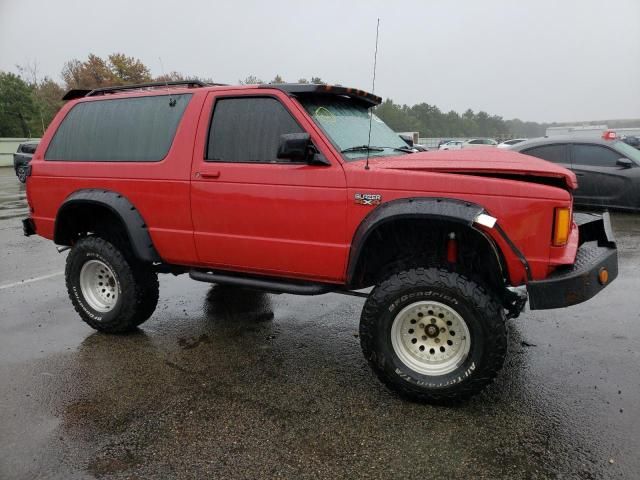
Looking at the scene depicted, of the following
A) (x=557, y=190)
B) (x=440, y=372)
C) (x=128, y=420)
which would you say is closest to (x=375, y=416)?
(x=440, y=372)

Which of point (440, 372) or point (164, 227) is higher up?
point (164, 227)

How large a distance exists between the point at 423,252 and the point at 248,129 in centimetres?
159

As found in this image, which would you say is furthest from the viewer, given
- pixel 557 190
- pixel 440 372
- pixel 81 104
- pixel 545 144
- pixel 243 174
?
pixel 545 144

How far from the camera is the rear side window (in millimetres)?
4055

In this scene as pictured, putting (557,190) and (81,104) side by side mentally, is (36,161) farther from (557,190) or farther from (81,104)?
(557,190)

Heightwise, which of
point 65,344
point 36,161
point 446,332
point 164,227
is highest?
point 36,161

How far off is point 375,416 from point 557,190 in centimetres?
174

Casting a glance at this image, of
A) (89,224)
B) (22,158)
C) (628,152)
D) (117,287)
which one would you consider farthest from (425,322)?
(22,158)

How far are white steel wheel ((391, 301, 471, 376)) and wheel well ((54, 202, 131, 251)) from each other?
2.46 meters

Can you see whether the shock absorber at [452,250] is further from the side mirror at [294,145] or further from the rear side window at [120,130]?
the rear side window at [120,130]

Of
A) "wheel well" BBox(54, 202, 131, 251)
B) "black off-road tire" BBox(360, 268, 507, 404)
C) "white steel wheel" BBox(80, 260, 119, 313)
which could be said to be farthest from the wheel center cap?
"white steel wheel" BBox(80, 260, 119, 313)

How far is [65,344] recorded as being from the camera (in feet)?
14.0

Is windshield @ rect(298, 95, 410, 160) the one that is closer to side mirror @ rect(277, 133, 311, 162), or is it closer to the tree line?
side mirror @ rect(277, 133, 311, 162)

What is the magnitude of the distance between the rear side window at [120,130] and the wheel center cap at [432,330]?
2448mm
